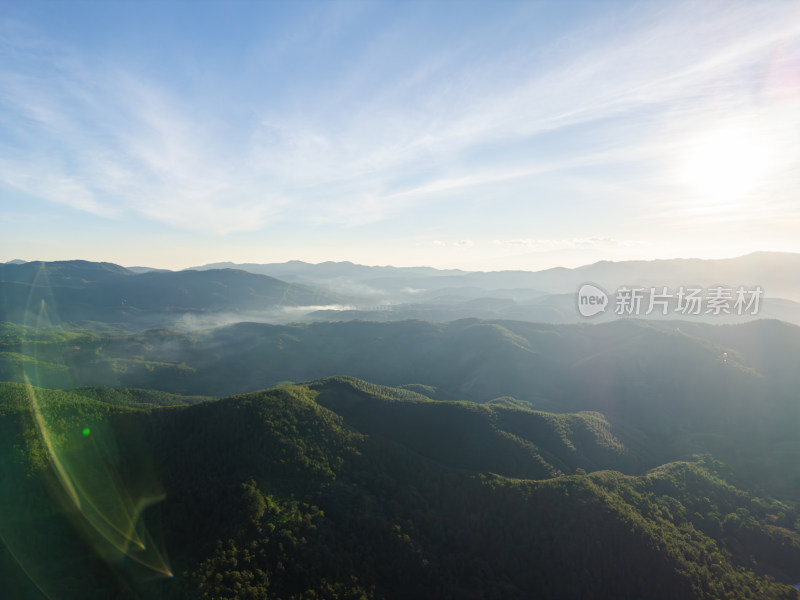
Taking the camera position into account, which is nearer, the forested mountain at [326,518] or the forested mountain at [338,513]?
the forested mountain at [326,518]

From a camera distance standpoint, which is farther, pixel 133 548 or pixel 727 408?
pixel 727 408

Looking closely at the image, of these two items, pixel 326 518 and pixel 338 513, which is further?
pixel 338 513

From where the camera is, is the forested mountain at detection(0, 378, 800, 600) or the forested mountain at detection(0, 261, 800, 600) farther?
the forested mountain at detection(0, 261, 800, 600)

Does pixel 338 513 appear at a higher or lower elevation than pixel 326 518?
lower

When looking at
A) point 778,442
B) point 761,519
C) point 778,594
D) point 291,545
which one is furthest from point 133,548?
point 778,442

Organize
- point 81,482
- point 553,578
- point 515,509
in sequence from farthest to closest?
point 515,509, point 553,578, point 81,482

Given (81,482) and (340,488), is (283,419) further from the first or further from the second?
(81,482)

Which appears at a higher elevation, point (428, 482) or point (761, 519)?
point (428, 482)

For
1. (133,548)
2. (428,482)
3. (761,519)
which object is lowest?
(761,519)
